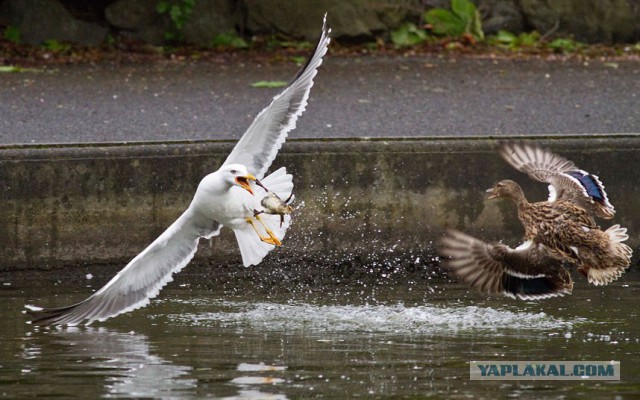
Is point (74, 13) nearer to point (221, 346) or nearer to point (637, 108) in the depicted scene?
point (637, 108)

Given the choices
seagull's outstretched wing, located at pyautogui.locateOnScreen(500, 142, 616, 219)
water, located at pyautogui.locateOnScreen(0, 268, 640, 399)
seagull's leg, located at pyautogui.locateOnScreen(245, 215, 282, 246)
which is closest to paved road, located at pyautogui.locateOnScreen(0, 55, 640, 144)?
water, located at pyautogui.locateOnScreen(0, 268, 640, 399)

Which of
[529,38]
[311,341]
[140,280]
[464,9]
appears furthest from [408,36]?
[311,341]

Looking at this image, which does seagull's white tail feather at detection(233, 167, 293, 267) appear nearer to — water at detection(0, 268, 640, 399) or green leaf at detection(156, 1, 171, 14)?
water at detection(0, 268, 640, 399)

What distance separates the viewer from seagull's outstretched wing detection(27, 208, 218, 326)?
7.92m

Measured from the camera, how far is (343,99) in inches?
482

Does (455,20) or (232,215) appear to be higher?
(455,20)

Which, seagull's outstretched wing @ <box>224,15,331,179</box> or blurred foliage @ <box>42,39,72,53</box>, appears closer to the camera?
seagull's outstretched wing @ <box>224,15,331,179</box>

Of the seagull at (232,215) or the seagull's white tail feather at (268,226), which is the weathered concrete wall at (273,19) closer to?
the seagull at (232,215)

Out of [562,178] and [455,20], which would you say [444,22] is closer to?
[455,20]

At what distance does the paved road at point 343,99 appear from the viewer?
11.0 metres

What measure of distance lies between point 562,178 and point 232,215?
2.09 metres

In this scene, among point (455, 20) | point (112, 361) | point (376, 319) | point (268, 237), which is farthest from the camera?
point (455, 20)

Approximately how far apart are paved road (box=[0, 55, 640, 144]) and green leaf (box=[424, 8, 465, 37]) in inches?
32.8

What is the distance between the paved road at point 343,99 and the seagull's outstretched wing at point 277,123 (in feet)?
6.41
